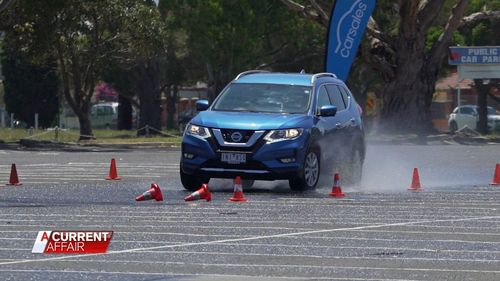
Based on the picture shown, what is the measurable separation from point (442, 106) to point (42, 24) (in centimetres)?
3914

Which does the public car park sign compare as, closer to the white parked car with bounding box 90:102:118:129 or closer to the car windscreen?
the car windscreen

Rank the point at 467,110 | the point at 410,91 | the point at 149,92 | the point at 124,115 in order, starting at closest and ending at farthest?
the point at 410,91 → the point at 149,92 → the point at 467,110 → the point at 124,115

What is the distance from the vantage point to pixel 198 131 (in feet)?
56.0

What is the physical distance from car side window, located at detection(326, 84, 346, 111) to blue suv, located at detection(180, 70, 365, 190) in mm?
36

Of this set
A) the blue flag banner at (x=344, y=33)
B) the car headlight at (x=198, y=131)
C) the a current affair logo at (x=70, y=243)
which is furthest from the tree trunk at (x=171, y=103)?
the a current affair logo at (x=70, y=243)

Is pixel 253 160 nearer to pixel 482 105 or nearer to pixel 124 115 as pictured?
pixel 482 105

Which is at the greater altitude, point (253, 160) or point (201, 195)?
point (253, 160)

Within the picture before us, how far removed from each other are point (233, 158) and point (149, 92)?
4301cm

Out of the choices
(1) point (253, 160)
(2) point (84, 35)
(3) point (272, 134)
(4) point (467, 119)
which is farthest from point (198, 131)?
(4) point (467, 119)

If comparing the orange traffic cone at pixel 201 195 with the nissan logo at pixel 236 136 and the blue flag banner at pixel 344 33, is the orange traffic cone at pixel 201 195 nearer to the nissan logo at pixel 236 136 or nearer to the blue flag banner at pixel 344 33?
the nissan logo at pixel 236 136

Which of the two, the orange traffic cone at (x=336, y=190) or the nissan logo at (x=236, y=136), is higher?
the nissan logo at (x=236, y=136)

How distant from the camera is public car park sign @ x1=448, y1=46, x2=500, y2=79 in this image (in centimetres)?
4803

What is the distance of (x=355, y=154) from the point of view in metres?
19.5

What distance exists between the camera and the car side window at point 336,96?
19.1m
